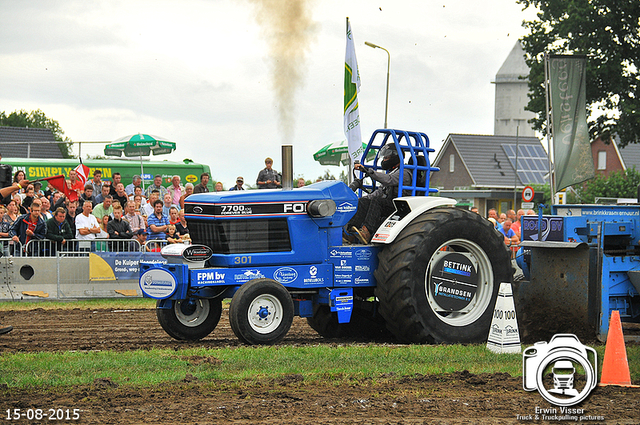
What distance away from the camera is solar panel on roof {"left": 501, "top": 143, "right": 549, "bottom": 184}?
50.5 metres

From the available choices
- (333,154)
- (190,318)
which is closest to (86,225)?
(190,318)

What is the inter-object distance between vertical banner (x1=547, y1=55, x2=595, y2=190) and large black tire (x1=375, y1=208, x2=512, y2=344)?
986 cm

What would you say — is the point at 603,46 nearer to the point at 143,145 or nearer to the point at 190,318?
the point at 143,145

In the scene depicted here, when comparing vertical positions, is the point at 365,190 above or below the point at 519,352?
Result: above

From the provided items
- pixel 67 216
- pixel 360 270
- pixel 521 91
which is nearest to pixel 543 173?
pixel 521 91

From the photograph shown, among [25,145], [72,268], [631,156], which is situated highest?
[631,156]

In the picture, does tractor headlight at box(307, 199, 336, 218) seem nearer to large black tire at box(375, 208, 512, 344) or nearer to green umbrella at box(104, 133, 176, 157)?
large black tire at box(375, 208, 512, 344)

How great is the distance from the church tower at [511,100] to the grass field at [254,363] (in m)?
60.8

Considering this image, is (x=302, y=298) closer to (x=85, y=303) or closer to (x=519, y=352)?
(x=519, y=352)

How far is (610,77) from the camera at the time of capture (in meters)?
23.9

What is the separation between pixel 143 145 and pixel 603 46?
1470cm

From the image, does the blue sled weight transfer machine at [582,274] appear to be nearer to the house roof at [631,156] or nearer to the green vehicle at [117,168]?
the green vehicle at [117,168]

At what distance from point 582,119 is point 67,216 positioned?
39.0 feet

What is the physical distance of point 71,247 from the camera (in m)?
13.9
